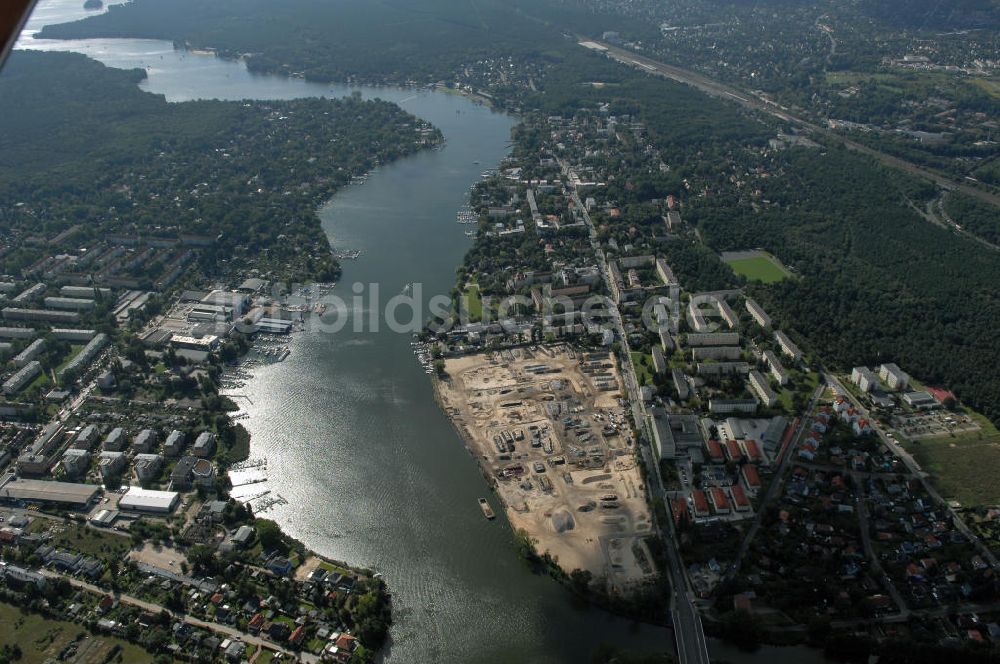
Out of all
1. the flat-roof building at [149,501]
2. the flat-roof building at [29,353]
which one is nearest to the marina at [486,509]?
the flat-roof building at [149,501]

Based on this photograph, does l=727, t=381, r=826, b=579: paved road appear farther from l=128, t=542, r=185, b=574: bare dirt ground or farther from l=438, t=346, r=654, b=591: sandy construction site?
l=128, t=542, r=185, b=574: bare dirt ground

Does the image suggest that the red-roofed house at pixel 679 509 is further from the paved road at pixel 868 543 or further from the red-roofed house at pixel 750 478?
the paved road at pixel 868 543

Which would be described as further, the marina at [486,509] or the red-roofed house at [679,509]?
the marina at [486,509]

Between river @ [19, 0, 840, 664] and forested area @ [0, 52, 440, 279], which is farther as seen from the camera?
forested area @ [0, 52, 440, 279]

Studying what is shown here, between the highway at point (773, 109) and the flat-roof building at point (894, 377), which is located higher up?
the highway at point (773, 109)

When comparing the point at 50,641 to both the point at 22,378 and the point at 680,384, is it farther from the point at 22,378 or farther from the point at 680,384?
the point at 680,384

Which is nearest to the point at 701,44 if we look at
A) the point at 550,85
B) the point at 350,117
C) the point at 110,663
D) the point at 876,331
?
the point at 550,85

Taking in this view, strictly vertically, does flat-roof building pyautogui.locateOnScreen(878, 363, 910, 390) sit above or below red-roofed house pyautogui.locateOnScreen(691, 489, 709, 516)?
above

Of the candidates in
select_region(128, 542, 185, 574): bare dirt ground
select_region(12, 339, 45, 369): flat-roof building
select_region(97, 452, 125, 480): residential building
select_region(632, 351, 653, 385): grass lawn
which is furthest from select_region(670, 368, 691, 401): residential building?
select_region(12, 339, 45, 369): flat-roof building
